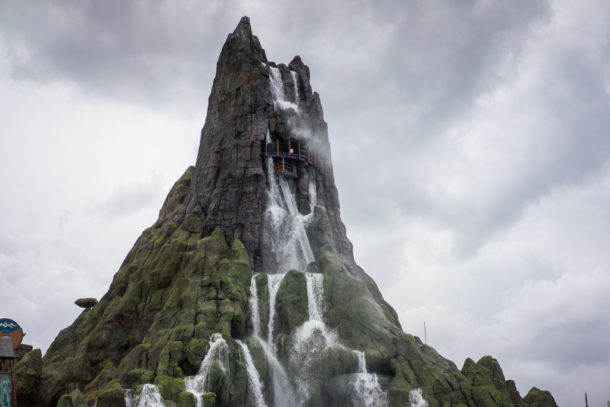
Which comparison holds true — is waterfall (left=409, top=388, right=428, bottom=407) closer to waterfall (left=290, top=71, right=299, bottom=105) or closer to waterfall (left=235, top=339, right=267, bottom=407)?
waterfall (left=235, top=339, right=267, bottom=407)

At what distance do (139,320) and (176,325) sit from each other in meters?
8.43

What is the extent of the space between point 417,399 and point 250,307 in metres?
20.0

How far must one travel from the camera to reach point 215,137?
8325 cm

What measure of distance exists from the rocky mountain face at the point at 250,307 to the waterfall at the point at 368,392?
13 cm

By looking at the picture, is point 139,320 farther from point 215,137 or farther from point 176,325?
point 215,137

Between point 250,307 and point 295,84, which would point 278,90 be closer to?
point 295,84

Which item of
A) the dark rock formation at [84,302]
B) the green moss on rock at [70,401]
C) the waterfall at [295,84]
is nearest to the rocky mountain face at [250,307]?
the green moss on rock at [70,401]

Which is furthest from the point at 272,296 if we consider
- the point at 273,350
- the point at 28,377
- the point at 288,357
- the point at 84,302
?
the point at 28,377

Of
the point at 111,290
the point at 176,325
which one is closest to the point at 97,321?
the point at 111,290

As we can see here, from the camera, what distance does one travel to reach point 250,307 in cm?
6588

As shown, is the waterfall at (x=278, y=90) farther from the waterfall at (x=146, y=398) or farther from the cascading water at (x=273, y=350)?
the waterfall at (x=146, y=398)

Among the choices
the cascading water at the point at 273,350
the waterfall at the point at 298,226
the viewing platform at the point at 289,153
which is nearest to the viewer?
the cascading water at the point at 273,350

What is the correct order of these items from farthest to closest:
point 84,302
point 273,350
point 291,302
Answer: point 84,302 → point 291,302 → point 273,350

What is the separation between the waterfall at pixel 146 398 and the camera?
49.2 m
